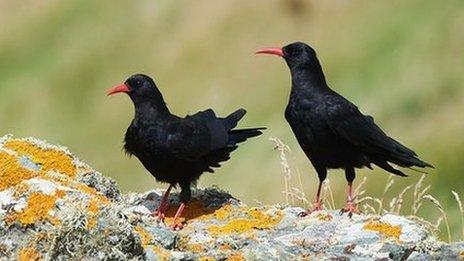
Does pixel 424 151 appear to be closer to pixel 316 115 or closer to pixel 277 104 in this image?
pixel 277 104

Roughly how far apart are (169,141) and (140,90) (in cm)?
66

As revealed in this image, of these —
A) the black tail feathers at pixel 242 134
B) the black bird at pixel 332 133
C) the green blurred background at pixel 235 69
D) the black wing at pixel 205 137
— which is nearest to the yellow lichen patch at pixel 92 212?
the black wing at pixel 205 137

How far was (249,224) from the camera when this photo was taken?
26.3 ft

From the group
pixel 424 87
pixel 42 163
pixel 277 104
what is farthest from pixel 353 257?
pixel 277 104

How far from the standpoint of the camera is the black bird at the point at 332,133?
970 cm

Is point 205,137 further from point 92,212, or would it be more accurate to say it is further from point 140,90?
point 92,212

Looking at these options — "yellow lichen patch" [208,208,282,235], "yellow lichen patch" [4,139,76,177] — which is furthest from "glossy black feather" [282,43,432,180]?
"yellow lichen patch" [4,139,76,177]

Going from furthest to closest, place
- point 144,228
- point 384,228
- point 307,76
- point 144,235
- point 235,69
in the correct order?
point 235,69 → point 307,76 → point 384,228 → point 144,228 → point 144,235

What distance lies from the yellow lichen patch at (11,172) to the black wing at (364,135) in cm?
322

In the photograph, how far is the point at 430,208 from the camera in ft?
71.0

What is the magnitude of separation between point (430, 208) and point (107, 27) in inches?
895

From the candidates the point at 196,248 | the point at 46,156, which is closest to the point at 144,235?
the point at 196,248

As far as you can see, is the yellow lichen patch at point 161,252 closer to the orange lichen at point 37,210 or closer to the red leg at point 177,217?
the orange lichen at point 37,210

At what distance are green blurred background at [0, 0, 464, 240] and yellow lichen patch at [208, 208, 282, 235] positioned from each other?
15.3m
